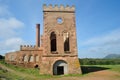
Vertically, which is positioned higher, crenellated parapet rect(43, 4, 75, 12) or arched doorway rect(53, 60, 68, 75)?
crenellated parapet rect(43, 4, 75, 12)

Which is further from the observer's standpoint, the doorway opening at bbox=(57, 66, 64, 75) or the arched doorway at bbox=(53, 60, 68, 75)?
the doorway opening at bbox=(57, 66, 64, 75)

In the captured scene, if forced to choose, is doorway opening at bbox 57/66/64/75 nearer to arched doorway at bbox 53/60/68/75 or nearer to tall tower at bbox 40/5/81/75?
tall tower at bbox 40/5/81/75

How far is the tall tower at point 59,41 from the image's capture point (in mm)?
30594

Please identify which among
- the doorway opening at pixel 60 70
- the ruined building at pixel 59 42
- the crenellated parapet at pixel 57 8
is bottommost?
the doorway opening at pixel 60 70

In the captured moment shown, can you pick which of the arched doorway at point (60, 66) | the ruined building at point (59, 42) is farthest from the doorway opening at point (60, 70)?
the arched doorway at point (60, 66)

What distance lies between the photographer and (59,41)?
3167cm

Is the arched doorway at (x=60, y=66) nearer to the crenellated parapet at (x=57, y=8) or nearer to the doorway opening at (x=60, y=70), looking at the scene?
the doorway opening at (x=60, y=70)

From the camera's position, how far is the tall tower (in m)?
30.6

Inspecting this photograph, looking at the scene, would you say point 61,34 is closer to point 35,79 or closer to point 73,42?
point 73,42

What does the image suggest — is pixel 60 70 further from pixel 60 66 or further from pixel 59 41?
pixel 59 41

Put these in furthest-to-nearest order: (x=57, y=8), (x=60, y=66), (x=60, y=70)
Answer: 1. (x=60, y=70)
2. (x=57, y=8)
3. (x=60, y=66)

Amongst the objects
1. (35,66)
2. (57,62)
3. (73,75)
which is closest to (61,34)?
(57,62)

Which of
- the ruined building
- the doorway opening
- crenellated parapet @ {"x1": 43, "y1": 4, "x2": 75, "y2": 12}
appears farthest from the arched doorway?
crenellated parapet @ {"x1": 43, "y1": 4, "x2": 75, "y2": 12}

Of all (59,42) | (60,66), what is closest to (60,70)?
(60,66)
